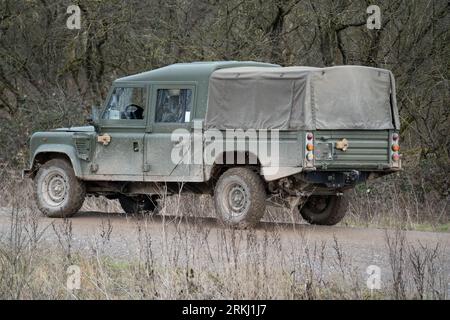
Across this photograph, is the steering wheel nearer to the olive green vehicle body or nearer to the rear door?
the olive green vehicle body

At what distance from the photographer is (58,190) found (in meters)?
16.3

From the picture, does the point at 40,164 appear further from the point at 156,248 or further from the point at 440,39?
the point at 440,39

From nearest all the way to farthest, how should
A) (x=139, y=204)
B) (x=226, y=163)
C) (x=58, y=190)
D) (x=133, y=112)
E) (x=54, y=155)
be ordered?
(x=226, y=163)
(x=133, y=112)
(x=58, y=190)
(x=54, y=155)
(x=139, y=204)

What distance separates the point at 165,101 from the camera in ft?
50.6

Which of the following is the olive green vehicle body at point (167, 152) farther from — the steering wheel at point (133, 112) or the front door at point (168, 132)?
the steering wheel at point (133, 112)

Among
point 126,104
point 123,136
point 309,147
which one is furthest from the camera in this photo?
point 126,104

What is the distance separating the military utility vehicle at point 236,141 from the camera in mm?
14016

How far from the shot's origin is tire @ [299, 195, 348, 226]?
15.7 meters

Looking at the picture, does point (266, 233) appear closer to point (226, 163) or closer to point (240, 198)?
point (240, 198)

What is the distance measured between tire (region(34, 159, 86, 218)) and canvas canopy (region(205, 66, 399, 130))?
8.63 feet

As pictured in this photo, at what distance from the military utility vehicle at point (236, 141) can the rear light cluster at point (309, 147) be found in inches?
0.6

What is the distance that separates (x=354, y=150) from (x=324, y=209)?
6.39ft

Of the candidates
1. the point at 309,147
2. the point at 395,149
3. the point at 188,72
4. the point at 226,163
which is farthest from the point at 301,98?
the point at 188,72

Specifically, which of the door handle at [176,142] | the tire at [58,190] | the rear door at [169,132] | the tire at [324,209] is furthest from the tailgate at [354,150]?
the tire at [58,190]
